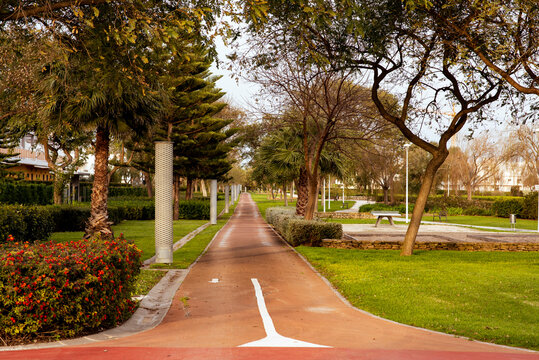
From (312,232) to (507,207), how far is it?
96.0 ft

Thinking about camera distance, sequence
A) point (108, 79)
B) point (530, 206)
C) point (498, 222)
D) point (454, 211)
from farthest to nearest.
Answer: point (454, 211), point (530, 206), point (498, 222), point (108, 79)

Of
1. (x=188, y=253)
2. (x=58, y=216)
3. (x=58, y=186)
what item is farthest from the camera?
(x=58, y=186)

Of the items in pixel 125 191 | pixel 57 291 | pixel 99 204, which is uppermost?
pixel 125 191

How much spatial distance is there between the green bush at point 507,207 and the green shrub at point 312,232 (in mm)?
27766

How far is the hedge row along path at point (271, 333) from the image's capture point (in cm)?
545

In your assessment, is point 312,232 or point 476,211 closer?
point 312,232

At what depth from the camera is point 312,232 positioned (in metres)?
17.9

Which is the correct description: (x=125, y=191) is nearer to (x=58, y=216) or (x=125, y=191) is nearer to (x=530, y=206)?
(x=58, y=216)

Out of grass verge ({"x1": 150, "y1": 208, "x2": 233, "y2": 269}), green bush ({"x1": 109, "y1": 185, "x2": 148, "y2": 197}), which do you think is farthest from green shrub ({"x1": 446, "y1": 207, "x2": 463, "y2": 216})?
green bush ({"x1": 109, "y1": 185, "x2": 148, "y2": 197})

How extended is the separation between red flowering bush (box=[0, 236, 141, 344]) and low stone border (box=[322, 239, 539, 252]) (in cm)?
1172

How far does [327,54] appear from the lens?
15.4 meters

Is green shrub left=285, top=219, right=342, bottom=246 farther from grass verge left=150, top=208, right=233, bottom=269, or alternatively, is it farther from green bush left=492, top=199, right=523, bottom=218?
green bush left=492, top=199, right=523, bottom=218

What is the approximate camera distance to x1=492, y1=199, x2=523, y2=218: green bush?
39.5 metres

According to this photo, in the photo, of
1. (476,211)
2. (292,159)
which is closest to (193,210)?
(292,159)
